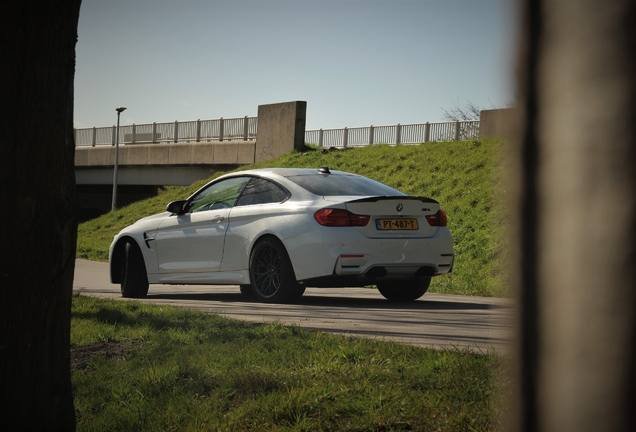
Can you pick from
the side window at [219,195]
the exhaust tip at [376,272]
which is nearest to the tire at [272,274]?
the exhaust tip at [376,272]

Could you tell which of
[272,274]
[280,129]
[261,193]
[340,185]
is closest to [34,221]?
[272,274]

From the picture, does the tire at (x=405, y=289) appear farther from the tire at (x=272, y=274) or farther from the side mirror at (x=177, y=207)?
the side mirror at (x=177, y=207)

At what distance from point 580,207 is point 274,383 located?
3.64m

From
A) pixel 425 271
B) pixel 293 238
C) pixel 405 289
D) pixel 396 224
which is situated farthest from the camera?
pixel 405 289

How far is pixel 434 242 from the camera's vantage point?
9.35 m

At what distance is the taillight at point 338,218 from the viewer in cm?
888

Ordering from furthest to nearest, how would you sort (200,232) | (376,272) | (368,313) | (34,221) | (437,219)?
(200,232) < (437,219) < (376,272) < (368,313) < (34,221)

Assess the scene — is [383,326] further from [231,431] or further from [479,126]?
[479,126]

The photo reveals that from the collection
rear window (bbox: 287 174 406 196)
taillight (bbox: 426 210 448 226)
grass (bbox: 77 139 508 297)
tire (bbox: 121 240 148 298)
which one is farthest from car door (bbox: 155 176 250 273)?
grass (bbox: 77 139 508 297)

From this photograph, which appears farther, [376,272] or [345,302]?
[345,302]

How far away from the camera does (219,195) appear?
34.3 ft

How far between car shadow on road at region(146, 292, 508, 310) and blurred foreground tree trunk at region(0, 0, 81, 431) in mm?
5859

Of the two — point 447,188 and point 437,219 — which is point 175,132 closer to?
point 447,188

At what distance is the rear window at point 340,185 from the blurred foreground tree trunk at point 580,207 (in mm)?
Result: 8707
